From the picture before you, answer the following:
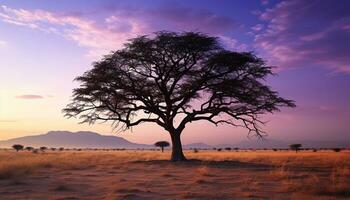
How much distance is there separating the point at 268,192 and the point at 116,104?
21686 millimetres

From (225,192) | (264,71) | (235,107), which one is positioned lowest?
(225,192)

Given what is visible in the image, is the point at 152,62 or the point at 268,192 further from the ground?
the point at 152,62

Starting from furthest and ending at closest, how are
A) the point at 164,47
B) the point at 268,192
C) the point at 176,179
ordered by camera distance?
the point at 164,47, the point at 176,179, the point at 268,192

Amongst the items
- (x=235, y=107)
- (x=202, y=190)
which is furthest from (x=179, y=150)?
(x=202, y=190)

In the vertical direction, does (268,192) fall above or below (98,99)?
below

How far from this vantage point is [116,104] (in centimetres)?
3625

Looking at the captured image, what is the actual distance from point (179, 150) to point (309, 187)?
2085 centimetres

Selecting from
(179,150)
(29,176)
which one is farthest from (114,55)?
(29,176)

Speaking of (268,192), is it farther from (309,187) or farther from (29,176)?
(29,176)

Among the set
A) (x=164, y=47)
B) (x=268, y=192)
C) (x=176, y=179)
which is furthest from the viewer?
(x=164, y=47)

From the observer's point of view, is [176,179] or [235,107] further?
[235,107]

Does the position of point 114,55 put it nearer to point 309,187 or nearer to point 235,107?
point 235,107

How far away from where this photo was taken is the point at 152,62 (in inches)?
1387

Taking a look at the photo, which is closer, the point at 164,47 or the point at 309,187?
the point at 309,187
